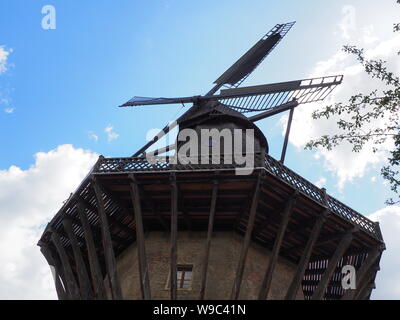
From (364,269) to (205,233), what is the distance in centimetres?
549

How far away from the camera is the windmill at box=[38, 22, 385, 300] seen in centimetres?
1170

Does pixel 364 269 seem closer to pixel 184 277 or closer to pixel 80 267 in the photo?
pixel 184 277

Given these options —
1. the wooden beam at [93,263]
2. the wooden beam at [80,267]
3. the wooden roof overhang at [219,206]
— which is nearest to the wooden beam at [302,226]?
the wooden roof overhang at [219,206]

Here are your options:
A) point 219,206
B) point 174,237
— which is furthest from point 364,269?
point 174,237

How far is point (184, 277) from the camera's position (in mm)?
13414

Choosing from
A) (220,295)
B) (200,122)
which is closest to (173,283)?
(220,295)

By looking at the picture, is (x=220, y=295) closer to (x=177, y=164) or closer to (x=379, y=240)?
(x=177, y=164)

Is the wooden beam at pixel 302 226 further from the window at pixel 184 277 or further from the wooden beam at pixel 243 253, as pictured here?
the window at pixel 184 277

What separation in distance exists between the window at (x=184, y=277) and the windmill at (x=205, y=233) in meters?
0.04

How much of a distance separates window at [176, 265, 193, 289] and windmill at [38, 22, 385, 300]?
36 millimetres

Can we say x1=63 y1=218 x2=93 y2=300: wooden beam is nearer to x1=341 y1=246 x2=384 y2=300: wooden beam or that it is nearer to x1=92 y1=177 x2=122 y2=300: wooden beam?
x1=92 y1=177 x2=122 y2=300: wooden beam

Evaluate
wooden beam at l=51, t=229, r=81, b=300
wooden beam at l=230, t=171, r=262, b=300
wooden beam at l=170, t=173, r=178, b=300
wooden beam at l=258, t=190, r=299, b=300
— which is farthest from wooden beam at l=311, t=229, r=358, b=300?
wooden beam at l=51, t=229, r=81, b=300

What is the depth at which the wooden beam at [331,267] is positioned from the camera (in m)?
11.9
